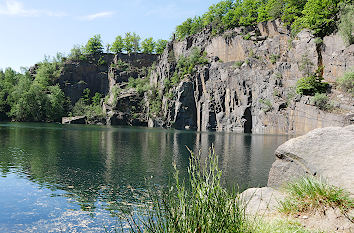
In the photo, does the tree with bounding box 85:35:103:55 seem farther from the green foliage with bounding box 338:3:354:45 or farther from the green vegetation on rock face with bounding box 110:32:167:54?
the green foliage with bounding box 338:3:354:45

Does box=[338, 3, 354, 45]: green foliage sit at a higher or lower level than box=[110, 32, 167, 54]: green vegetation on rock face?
lower

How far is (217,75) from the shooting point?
81188mm

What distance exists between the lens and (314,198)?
6719 millimetres

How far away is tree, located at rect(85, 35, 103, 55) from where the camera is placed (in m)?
124

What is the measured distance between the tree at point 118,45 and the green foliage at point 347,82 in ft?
319

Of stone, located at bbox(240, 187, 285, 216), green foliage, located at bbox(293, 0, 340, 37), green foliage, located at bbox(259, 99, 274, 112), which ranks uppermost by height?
green foliage, located at bbox(293, 0, 340, 37)

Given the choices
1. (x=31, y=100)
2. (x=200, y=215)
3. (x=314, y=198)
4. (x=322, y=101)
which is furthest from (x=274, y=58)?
(x=31, y=100)

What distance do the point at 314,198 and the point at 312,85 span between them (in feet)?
166

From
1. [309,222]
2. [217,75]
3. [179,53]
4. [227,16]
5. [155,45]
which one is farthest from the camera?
[155,45]

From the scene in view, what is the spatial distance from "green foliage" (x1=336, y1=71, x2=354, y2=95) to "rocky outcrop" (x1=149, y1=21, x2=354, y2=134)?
10.0 ft

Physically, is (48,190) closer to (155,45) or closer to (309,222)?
(309,222)

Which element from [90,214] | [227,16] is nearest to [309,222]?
[90,214]

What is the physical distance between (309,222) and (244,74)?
69.5m

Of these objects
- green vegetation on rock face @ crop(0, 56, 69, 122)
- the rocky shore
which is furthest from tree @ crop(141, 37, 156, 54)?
the rocky shore
